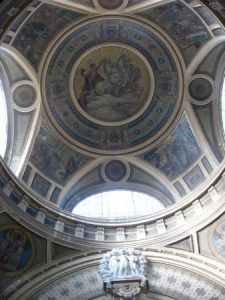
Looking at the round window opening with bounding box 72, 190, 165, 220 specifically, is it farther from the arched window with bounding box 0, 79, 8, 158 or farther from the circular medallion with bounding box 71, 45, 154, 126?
the arched window with bounding box 0, 79, 8, 158

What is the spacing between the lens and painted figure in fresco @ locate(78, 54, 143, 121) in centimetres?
2347

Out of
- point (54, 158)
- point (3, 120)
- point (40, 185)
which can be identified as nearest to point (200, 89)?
point (54, 158)

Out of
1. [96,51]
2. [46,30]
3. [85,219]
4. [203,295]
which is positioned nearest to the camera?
[203,295]

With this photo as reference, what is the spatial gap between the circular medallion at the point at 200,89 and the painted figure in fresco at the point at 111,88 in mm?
→ 3004

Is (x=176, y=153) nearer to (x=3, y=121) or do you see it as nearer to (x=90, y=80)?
(x=90, y=80)

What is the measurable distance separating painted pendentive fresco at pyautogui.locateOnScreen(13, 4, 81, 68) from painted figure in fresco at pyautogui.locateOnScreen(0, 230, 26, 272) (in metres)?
7.79

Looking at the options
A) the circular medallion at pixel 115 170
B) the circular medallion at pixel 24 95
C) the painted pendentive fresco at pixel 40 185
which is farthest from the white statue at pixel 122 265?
the circular medallion at pixel 24 95

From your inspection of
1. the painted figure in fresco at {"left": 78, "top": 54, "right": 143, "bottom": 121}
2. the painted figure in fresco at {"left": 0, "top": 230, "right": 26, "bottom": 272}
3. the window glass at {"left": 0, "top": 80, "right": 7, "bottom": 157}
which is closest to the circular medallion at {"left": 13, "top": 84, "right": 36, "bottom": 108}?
the window glass at {"left": 0, "top": 80, "right": 7, "bottom": 157}

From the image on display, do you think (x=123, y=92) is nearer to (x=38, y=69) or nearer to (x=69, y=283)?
(x=38, y=69)

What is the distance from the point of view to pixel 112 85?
2381 cm

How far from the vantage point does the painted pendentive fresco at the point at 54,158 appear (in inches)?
846

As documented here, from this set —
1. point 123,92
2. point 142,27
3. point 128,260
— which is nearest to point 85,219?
point 128,260

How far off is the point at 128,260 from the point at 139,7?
34.7 feet

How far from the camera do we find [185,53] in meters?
21.5
